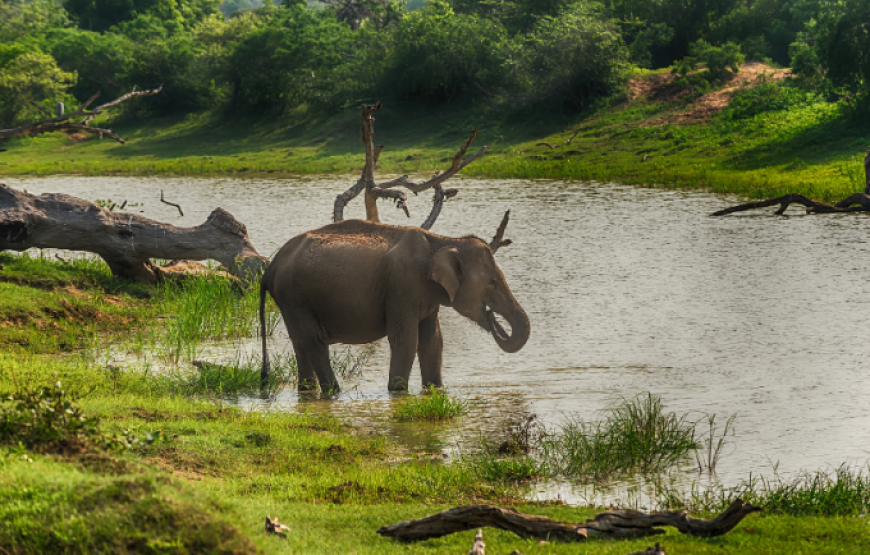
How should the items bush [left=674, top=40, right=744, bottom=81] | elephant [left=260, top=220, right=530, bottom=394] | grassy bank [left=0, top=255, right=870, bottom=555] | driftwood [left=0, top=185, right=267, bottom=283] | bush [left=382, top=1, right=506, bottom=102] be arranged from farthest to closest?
bush [left=382, top=1, right=506, bottom=102] → bush [left=674, top=40, right=744, bottom=81] → driftwood [left=0, top=185, right=267, bottom=283] → elephant [left=260, top=220, right=530, bottom=394] → grassy bank [left=0, top=255, right=870, bottom=555]

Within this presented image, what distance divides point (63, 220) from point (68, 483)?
11103 millimetres

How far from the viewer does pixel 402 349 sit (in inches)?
446

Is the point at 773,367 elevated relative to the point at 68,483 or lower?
lower

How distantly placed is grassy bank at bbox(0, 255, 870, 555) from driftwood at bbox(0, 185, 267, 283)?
347cm

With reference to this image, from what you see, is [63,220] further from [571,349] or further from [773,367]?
[773,367]

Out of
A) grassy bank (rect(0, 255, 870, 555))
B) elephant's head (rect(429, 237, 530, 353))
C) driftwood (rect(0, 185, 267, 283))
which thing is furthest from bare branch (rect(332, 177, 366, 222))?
elephant's head (rect(429, 237, 530, 353))

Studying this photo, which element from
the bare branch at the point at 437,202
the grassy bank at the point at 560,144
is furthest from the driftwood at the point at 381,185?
the grassy bank at the point at 560,144

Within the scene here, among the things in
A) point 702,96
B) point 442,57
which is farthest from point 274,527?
point 442,57

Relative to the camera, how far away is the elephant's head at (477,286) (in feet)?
36.7

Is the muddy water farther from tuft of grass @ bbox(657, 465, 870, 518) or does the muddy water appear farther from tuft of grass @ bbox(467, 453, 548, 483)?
tuft of grass @ bbox(467, 453, 548, 483)

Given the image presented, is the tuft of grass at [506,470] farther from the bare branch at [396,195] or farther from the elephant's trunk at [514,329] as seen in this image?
the bare branch at [396,195]

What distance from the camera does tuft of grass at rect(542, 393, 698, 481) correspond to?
870 cm

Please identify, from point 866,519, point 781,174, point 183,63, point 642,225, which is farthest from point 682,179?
point 183,63

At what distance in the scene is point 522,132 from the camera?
140ft
